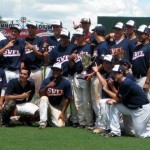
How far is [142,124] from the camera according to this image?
8016mm

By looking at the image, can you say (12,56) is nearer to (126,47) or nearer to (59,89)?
(59,89)

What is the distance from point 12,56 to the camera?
9453 mm

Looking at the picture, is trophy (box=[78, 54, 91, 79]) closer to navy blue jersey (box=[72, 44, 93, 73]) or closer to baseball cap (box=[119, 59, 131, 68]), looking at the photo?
navy blue jersey (box=[72, 44, 93, 73])

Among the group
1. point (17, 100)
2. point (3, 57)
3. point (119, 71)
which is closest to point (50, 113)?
point (17, 100)

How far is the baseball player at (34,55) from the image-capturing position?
948cm

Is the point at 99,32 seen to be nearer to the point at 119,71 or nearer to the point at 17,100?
the point at 119,71

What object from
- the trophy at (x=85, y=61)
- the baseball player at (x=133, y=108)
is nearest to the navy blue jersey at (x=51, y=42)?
the trophy at (x=85, y=61)

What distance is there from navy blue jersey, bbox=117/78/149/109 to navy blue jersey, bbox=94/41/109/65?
107cm

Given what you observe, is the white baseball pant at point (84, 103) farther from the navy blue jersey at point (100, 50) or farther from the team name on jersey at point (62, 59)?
the navy blue jersey at point (100, 50)

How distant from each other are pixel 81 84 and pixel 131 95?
144cm

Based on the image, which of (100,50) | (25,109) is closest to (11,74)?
(25,109)

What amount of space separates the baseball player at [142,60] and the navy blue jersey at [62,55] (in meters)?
1.40

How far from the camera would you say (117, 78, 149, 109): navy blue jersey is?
7.77 metres

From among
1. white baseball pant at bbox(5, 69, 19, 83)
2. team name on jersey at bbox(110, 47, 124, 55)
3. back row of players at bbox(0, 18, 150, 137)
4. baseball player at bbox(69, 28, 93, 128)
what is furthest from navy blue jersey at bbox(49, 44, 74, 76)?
team name on jersey at bbox(110, 47, 124, 55)
